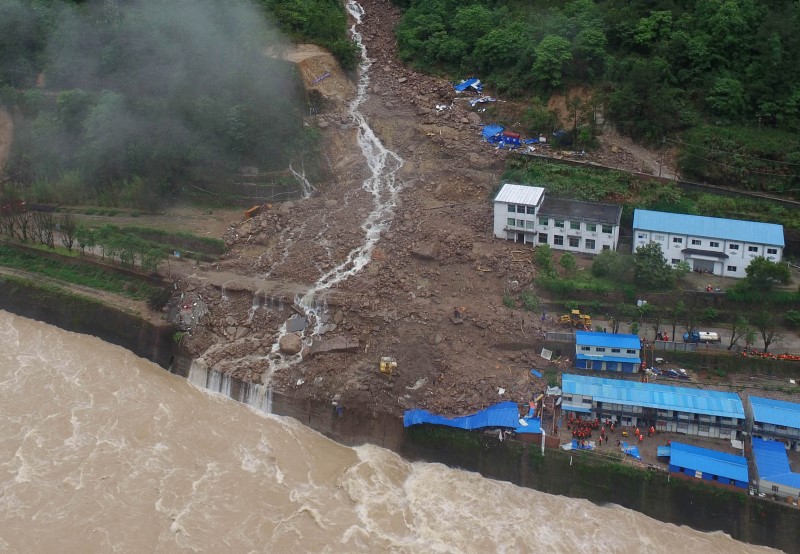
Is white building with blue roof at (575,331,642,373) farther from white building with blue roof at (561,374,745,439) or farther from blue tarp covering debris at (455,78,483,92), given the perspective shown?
blue tarp covering debris at (455,78,483,92)

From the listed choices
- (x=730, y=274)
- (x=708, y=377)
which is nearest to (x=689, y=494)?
(x=708, y=377)

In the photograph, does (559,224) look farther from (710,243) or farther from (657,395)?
(657,395)

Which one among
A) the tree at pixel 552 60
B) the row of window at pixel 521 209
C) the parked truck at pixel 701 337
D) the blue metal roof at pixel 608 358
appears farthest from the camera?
the tree at pixel 552 60

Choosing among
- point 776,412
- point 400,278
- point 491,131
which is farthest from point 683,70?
point 776,412

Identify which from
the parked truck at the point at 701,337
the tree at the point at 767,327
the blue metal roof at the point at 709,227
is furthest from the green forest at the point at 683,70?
the parked truck at the point at 701,337

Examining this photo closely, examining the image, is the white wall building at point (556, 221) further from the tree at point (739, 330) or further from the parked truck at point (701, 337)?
the tree at point (739, 330)

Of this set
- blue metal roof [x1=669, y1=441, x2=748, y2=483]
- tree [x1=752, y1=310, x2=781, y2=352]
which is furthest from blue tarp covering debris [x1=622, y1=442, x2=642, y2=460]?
tree [x1=752, y1=310, x2=781, y2=352]

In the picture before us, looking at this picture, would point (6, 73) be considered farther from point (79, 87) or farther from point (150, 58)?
point (150, 58)
